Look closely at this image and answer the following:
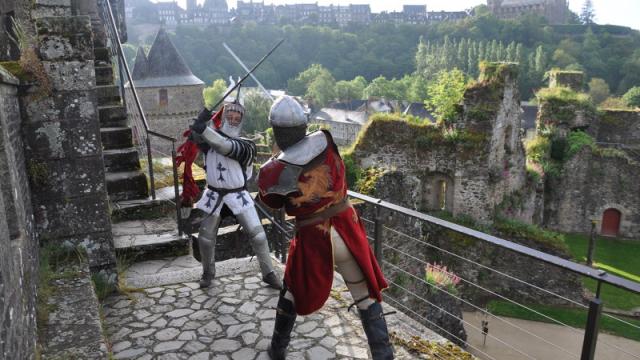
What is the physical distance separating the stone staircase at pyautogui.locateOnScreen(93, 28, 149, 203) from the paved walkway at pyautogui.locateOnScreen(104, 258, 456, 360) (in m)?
2.27

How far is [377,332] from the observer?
3691 mm

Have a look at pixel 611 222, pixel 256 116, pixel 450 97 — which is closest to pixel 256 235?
pixel 450 97

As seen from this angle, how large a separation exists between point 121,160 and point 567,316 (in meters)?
12.5

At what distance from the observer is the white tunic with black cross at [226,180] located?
204 inches

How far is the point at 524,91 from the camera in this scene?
6638 centimetres

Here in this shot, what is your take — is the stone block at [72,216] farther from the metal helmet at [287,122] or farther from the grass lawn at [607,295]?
the grass lawn at [607,295]

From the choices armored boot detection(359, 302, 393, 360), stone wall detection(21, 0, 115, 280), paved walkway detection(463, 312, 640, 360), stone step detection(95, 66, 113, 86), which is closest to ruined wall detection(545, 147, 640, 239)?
paved walkway detection(463, 312, 640, 360)

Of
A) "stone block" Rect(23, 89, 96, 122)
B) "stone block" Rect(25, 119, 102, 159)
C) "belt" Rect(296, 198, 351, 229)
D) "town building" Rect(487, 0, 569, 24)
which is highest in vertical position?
"town building" Rect(487, 0, 569, 24)

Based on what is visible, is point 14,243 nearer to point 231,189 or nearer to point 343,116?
point 231,189

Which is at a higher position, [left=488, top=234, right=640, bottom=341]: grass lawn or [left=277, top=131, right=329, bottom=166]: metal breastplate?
[left=277, top=131, right=329, bottom=166]: metal breastplate

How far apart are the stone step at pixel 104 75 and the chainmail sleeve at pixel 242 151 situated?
16.9 feet

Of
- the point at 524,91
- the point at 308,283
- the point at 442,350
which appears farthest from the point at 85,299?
the point at 524,91

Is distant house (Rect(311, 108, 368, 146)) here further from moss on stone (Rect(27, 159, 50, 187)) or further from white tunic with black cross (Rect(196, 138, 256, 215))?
moss on stone (Rect(27, 159, 50, 187))

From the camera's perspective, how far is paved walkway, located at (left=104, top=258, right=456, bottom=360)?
4.34 metres
